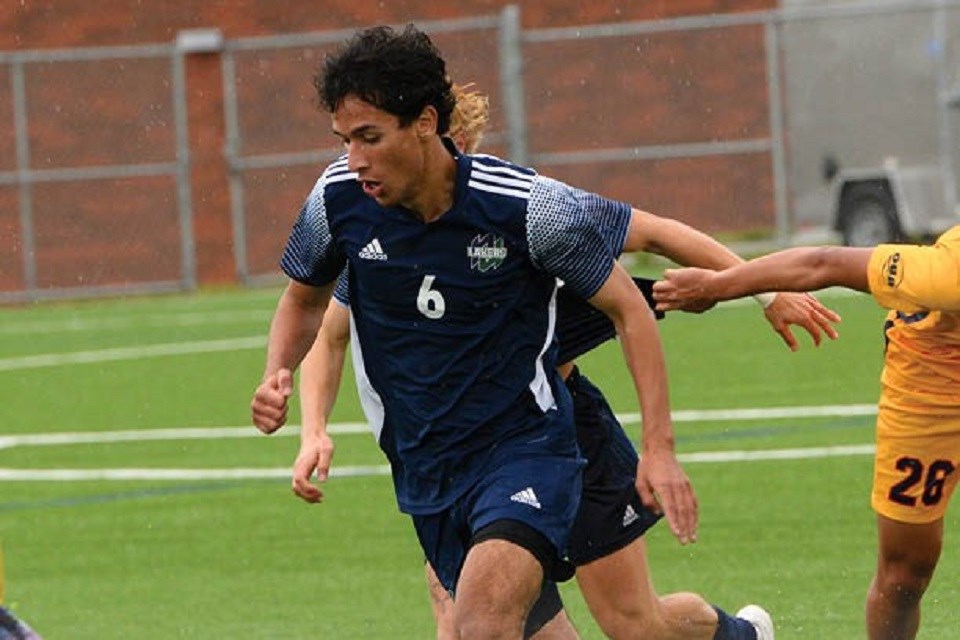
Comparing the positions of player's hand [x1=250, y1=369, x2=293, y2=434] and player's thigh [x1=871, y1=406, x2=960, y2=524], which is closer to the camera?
player's hand [x1=250, y1=369, x2=293, y2=434]

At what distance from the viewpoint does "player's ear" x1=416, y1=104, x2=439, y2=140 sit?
21.6 ft

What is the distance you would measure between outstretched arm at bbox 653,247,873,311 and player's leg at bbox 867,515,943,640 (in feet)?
4.43

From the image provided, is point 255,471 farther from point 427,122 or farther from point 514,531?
point 514,531

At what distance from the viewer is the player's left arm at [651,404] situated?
634cm

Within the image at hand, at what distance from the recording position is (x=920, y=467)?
7.54 meters

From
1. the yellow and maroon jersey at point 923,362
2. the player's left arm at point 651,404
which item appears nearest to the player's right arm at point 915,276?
A: the yellow and maroon jersey at point 923,362

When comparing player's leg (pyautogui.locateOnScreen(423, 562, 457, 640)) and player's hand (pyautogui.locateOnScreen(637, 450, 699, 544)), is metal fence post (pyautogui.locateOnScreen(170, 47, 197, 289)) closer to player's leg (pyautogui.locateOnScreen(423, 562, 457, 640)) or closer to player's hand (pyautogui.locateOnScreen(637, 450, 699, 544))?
player's leg (pyautogui.locateOnScreen(423, 562, 457, 640))

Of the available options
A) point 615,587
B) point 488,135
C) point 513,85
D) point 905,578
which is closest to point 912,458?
point 905,578

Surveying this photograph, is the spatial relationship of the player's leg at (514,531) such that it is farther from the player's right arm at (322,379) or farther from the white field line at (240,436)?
the white field line at (240,436)

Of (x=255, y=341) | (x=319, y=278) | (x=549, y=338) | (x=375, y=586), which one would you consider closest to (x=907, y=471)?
(x=549, y=338)

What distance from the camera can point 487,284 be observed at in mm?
6605

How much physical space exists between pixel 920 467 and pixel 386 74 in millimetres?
2221

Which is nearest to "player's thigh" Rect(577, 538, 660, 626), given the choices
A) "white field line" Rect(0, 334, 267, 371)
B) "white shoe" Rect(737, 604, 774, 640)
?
"white shoe" Rect(737, 604, 774, 640)

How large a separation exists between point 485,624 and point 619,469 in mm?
1437
